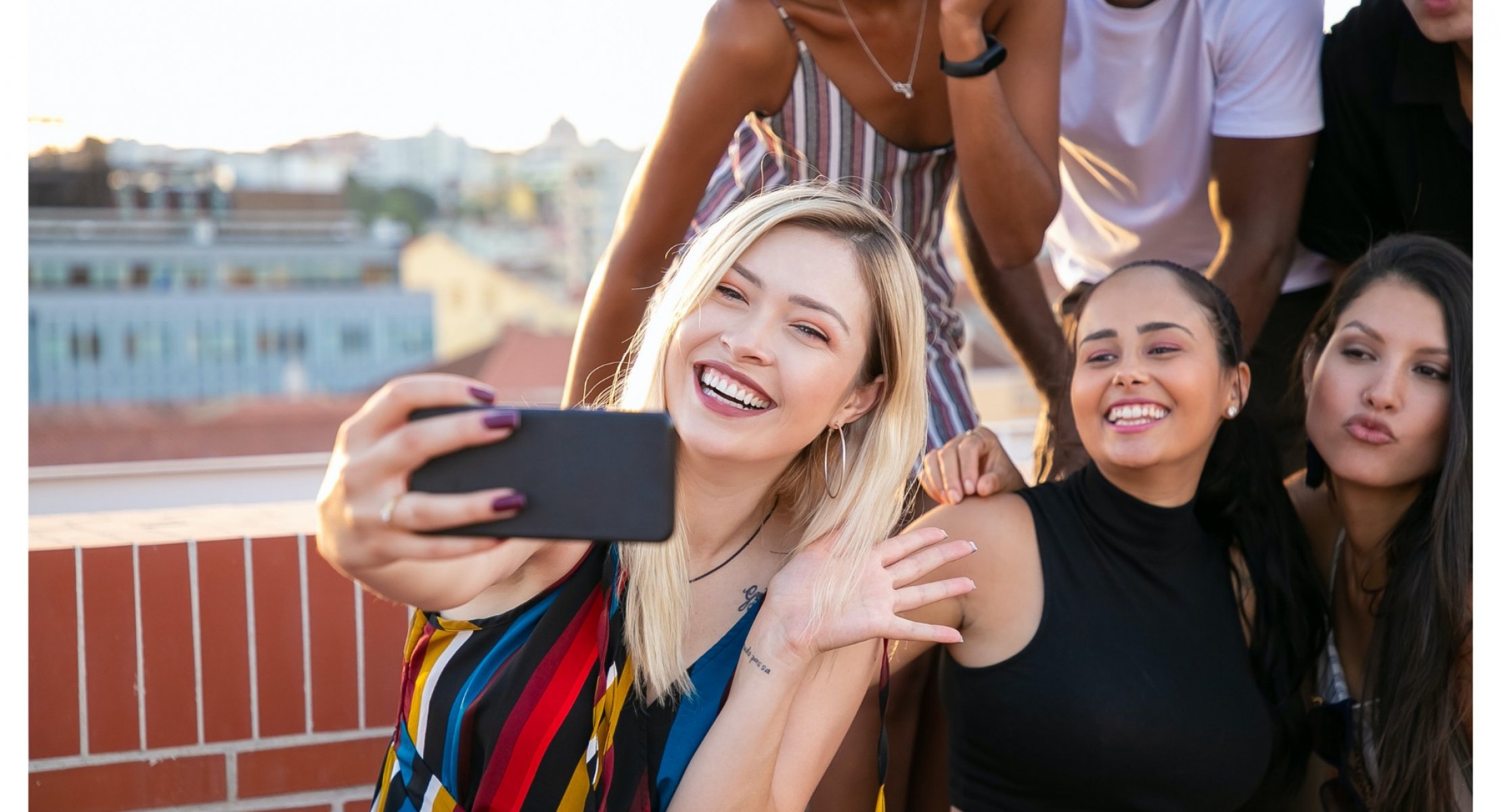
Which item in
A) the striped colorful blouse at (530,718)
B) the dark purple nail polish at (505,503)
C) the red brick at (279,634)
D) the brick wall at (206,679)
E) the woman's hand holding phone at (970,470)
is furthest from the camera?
the red brick at (279,634)

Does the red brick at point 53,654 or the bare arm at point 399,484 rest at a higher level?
the bare arm at point 399,484

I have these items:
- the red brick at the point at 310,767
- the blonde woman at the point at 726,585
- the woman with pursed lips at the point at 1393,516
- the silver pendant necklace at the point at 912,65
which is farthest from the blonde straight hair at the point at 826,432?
the red brick at the point at 310,767

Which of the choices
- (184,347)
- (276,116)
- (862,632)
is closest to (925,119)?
(862,632)

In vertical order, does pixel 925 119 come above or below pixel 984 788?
above

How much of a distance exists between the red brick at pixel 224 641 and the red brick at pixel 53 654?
0.65ft

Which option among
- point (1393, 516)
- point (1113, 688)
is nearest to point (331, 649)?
point (1113, 688)

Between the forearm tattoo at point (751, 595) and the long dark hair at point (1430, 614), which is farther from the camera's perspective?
the long dark hair at point (1430, 614)

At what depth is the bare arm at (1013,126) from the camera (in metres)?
2.05

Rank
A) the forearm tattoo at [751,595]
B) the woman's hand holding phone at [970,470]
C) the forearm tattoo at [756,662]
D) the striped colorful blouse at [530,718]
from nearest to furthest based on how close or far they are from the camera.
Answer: the striped colorful blouse at [530,718] < the forearm tattoo at [756,662] < the forearm tattoo at [751,595] < the woman's hand holding phone at [970,470]

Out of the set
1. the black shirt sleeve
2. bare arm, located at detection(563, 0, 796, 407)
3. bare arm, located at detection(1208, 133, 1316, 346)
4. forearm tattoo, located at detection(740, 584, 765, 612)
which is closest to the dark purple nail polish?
forearm tattoo, located at detection(740, 584, 765, 612)

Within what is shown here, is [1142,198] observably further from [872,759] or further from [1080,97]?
[872,759]

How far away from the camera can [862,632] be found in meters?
1.65

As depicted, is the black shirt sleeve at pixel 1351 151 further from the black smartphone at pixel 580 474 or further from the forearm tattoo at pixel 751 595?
the black smartphone at pixel 580 474

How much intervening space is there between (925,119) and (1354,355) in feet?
2.62
